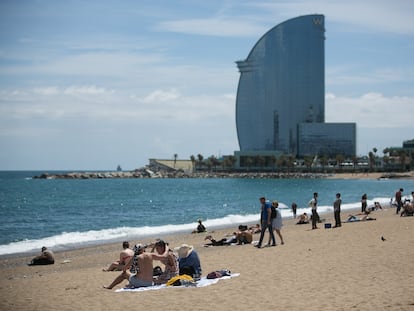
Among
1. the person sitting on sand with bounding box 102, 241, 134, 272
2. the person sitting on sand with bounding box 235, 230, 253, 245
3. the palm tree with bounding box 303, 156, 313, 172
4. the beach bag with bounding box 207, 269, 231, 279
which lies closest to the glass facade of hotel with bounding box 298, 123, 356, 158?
the palm tree with bounding box 303, 156, 313, 172

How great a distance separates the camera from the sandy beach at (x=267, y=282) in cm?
873

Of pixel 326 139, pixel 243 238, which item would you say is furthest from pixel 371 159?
pixel 243 238

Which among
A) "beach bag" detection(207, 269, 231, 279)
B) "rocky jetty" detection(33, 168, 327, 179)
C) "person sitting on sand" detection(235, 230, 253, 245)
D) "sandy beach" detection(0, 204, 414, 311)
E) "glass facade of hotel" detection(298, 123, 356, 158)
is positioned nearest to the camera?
"sandy beach" detection(0, 204, 414, 311)

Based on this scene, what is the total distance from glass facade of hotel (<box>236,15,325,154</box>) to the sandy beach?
5791 inches

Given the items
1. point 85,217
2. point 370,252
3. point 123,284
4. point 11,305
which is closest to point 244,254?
point 370,252

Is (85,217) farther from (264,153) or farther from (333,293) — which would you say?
(264,153)

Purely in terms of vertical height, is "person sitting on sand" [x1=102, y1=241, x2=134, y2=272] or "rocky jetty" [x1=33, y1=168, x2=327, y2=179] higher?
"rocky jetty" [x1=33, y1=168, x2=327, y2=179]

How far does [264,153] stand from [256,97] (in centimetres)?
1477

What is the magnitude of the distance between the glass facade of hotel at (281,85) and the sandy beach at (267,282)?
14709cm

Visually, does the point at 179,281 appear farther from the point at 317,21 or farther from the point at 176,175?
the point at 317,21

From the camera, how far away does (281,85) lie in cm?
16388

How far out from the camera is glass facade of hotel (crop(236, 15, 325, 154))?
531 ft

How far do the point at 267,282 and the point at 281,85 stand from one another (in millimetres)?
156095

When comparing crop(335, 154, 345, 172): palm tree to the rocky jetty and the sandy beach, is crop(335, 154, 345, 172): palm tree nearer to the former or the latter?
the rocky jetty
